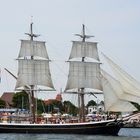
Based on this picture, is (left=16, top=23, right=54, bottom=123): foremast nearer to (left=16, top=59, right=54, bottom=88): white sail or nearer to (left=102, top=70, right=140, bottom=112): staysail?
(left=16, top=59, right=54, bottom=88): white sail

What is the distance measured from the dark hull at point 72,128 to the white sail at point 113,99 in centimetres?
225

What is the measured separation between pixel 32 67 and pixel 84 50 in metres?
8.71

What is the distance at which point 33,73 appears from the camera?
88.5 meters

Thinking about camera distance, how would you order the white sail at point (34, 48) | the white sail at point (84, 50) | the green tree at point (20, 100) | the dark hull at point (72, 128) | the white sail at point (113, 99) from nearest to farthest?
the white sail at point (113, 99) < the dark hull at point (72, 128) < the white sail at point (84, 50) < the white sail at point (34, 48) < the green tree at point (20, 100)

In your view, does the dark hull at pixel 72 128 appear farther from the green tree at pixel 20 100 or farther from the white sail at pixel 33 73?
the green tree at pixel 20 100

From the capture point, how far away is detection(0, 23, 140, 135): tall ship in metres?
75.9

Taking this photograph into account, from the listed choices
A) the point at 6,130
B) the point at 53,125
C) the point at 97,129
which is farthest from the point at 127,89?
the point at 6,130

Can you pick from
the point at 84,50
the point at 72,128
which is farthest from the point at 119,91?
the point at 84,50

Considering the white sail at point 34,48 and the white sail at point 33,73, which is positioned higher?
the white sail at point 34,48

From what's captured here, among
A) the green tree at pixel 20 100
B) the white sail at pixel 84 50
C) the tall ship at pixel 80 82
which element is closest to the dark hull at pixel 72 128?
the tall ship at pixel 80 82

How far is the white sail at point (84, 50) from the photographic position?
3413 inches

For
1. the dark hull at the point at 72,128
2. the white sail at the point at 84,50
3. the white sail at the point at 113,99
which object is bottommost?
the dark hull at the point at 72,128

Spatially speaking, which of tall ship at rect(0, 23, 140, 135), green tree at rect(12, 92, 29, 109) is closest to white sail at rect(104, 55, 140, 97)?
tall ship at rect(0, 23, 140, 135)

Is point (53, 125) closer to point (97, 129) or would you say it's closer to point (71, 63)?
point (97, 129)
